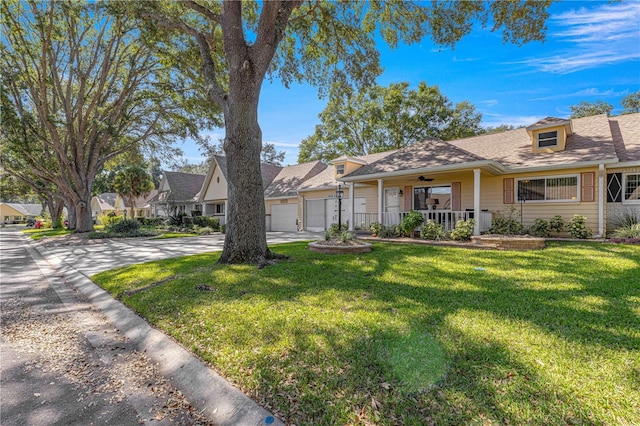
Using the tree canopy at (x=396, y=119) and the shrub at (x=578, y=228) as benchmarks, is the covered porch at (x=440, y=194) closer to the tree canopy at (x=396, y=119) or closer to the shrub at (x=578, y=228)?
the shrub at (x=578, y=228)

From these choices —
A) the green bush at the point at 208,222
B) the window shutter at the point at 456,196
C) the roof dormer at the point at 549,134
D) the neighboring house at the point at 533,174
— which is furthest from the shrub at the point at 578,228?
the green bush at the point at 208,222

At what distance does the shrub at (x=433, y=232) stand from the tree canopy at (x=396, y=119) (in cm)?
1588

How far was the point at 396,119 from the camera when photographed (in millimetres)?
26797

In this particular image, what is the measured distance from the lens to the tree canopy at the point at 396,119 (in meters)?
26.0

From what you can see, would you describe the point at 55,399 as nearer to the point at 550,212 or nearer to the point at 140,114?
the point at 550,212

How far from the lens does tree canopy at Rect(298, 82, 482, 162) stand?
2598 centimetres

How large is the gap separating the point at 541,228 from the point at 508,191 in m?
1.99

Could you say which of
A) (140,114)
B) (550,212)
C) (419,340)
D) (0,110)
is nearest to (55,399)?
(419,340)

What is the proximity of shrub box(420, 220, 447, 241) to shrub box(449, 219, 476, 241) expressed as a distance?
1.00 feet

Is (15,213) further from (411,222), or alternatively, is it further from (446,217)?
(446,217)

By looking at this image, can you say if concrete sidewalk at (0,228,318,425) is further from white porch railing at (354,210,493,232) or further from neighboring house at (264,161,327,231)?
neighboring house at (264,161,327,231)

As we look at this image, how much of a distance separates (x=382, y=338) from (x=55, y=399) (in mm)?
2943

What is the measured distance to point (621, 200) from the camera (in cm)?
1046

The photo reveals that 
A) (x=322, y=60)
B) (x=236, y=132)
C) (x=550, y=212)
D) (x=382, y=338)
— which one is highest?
(x=322, y=60)
